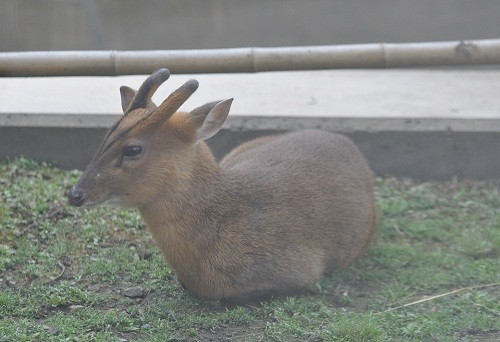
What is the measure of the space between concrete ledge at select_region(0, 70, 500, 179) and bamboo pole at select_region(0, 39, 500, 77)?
1119 mm

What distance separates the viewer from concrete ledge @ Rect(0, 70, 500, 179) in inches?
291

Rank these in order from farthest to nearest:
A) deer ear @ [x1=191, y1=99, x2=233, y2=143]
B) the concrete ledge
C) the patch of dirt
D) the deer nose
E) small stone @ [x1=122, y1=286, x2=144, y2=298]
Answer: the concrete ledge, small stone @ [x1=122, y1=286, x2=144, y2=298], deer ear @ [x1=191, y1=99, x2=233, y2=143], the deer nose, the patch of dirt

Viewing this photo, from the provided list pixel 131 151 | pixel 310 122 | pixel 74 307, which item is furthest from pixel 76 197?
pixel 310 122

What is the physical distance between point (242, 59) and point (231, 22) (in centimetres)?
702

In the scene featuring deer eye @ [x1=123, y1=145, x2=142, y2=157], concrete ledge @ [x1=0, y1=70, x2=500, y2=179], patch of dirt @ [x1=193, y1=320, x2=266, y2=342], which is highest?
deer eye @ [x1=123, y1=145, x2=142, y2=157]

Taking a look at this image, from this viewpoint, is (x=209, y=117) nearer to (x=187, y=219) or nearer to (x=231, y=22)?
(x=187, y=219)

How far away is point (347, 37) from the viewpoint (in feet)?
40.9

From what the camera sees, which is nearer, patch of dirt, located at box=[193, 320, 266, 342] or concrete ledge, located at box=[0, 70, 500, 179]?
patch of dirt, located at box=[193, 320, 266, 342]

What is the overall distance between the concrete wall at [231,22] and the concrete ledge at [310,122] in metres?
3.28

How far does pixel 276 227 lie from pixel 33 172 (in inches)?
102

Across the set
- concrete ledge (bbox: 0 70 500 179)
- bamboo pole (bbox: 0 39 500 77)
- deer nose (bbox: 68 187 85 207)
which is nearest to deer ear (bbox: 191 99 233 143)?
deer nose (bbox: 68 187 85 207)

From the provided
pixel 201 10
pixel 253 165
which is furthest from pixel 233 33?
pixel 253 165

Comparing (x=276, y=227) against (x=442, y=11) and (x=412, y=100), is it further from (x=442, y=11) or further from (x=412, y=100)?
(x=442, y=11)

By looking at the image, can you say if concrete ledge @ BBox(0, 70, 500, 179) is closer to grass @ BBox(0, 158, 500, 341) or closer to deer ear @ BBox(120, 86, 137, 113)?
grass @ BBox(0, 158, 500, 341)
